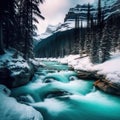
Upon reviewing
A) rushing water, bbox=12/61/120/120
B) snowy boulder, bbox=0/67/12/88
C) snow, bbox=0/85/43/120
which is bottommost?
rushing water, bbox=12/61/120/120

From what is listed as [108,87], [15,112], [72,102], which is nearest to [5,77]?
[72,102]

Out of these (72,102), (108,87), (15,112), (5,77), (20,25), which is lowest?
(72,102)

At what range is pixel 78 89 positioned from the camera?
748 inches

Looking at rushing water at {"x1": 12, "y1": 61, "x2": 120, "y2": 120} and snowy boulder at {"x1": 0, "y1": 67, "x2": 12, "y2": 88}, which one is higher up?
snowy boulder at {"x1": 0, "y1": 67, "x2": 12, "y2": 88}

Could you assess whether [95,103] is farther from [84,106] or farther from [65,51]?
[65,51]

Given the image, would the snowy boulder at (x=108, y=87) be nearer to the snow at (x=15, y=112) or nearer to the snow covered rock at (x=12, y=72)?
the snow covered rock at (x=12, y=72)

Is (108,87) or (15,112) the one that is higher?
(108,87)

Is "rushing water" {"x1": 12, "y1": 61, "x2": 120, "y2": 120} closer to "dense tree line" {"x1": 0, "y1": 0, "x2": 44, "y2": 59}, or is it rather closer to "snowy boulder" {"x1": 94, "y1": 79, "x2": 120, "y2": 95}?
"snowy boulder" {"x1": 94, "y1": 79, "x2": 120, "y2": 95}

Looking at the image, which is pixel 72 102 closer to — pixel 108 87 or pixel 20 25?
pixel 108 87

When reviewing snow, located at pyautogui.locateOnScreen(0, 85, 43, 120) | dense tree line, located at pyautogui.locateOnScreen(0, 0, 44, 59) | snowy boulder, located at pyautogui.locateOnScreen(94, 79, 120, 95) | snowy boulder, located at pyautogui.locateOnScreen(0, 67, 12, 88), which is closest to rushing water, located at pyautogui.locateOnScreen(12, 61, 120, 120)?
snowy boulder, located at pyautogui.locateOnScreen(94, 79, 120, 95)

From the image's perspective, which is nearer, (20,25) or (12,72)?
(12,72)

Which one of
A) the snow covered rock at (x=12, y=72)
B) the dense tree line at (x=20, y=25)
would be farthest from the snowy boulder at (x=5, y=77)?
the dense tree line at (x=20, y=25)

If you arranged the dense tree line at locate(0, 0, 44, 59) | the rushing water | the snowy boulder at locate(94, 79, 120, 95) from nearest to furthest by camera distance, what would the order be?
1. the rushing water
2. the snowy boulder at locate(94, 79, 120, 95)
3. the dense tree line at locate(0, 0, 44, 59)

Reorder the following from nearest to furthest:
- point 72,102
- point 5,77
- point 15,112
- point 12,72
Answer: point 15,112, point 72,102, point 5,77, point 12,72
